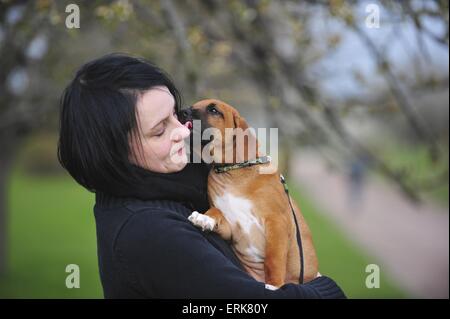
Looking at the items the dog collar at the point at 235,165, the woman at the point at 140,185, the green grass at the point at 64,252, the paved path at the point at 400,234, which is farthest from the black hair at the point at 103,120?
the green grass at the point at 64,252

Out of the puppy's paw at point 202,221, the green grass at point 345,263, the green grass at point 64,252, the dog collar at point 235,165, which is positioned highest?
the dog collar at point 235,165

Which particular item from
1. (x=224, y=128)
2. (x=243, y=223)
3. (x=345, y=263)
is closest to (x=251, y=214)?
(x=243, y=223)

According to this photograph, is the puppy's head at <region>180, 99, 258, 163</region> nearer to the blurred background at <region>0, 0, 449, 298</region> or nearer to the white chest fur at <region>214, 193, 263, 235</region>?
the white chest fur at <region>214, 193, 263, 235</region>

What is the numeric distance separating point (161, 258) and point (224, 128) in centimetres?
65

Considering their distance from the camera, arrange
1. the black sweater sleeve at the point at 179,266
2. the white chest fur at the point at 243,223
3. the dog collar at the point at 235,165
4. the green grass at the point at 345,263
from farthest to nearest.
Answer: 1. the green grass at the point at 345,263
2. the dog collar at the point at 235,165
3. the white chest fur at the point at 243,223
4. the black sweater sleeve at the point at 179,266

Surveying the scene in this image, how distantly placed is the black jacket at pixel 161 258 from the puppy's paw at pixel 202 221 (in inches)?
1.1

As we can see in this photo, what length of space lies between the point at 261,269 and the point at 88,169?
0.80 metres

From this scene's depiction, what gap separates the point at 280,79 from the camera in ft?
18.4

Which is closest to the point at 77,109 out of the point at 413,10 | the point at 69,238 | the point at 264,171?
the point at 264,171

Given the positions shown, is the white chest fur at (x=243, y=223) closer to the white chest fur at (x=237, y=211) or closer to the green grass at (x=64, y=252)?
the white chest fur at (x=237, y=211)

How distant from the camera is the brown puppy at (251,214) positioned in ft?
7.01

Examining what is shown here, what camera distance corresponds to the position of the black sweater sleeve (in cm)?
189

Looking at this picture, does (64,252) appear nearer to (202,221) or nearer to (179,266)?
(202,221)
